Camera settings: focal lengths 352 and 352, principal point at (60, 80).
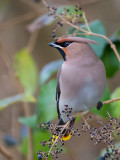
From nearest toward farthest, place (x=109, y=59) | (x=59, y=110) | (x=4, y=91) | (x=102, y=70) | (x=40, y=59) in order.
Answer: (x=102, y=70), (x=59, y=110), (x=109, y=59), (x=4, y=91), (x=40, y=59)

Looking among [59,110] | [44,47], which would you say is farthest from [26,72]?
[44,47]

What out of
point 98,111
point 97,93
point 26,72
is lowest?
point 98,111

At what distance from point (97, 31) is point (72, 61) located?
1.14 feet

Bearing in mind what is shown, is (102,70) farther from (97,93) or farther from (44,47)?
(44,47)

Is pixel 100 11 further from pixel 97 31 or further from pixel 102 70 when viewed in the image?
pixel 102 70

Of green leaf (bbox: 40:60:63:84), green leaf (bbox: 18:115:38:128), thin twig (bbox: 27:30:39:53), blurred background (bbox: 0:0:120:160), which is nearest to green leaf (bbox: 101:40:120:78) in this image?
blurred background (bbox: 0:0:120:160)

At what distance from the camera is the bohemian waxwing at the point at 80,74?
5.42 ft

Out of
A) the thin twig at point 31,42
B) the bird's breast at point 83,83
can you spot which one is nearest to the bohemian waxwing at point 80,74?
the bird's breast at point 83,83

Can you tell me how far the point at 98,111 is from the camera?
184 cm

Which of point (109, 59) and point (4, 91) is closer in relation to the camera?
point (109, 59)

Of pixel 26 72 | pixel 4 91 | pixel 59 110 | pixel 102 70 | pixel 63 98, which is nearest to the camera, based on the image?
pixel 102 70

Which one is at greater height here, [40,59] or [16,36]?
[16,36]

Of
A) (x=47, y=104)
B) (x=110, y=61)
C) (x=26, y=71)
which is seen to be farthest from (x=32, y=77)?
(x=110, y=61)

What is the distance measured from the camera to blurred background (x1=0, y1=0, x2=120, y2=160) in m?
2.06
